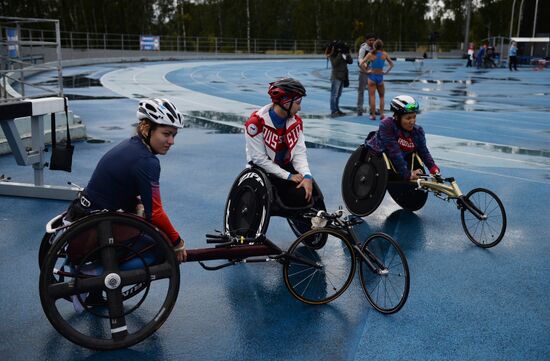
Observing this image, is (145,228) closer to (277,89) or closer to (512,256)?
(277,89)

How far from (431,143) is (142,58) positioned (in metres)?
35.1

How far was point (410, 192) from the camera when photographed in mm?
6957

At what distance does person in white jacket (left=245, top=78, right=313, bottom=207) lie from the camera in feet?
16.0

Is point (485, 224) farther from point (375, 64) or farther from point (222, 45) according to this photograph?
point (222, 45)

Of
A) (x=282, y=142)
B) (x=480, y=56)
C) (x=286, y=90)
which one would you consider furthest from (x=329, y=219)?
(x=480, y=56)

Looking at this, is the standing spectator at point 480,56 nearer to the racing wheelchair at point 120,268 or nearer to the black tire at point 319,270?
the black tire at point 319,270

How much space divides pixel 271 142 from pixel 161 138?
1487 millimetres

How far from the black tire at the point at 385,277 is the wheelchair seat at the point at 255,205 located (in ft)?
2.41

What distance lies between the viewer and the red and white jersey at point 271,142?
16.4 ft

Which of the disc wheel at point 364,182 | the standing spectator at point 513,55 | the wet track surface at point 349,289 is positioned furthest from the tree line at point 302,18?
the disc wheel at point 364,182

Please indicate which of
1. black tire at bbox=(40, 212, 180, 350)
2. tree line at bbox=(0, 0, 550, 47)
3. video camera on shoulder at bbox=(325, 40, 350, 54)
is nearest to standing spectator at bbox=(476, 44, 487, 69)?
video camera on shoulder at bbox=(325, 40, 350, 54)

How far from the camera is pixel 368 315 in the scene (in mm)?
4312

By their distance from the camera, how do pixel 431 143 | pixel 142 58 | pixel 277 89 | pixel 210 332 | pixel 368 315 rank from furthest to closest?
1. pixel 142 58
2. pixel 431 143
3. pixel 277 89
4. pixel 368 315
5. pixel 210 332

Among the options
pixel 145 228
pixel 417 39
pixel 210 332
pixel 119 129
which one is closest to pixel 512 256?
pixel 210 332
